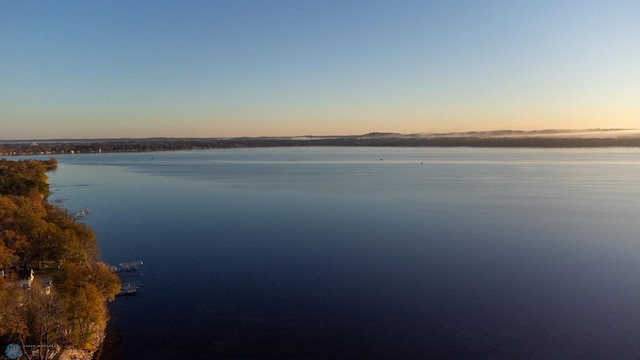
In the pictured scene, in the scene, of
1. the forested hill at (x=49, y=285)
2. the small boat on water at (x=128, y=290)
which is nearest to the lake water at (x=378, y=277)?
the small boat on water at (x=128, y=290)

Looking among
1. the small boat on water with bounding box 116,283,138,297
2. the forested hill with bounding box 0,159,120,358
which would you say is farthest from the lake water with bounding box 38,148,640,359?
the forested hill with bounding box 0,159,120,358

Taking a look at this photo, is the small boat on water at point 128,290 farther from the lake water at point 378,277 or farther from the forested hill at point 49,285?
the forested hill at point 49,285

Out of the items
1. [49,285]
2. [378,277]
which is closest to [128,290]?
[49,285]

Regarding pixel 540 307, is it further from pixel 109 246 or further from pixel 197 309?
pixel 109 246

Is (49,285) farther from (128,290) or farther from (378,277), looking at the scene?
(378,277)

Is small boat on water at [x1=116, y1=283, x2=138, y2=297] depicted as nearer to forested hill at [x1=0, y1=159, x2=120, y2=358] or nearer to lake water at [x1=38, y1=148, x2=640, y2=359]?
lake water at [x1=38, y1=148, x2=640, y2=359]
